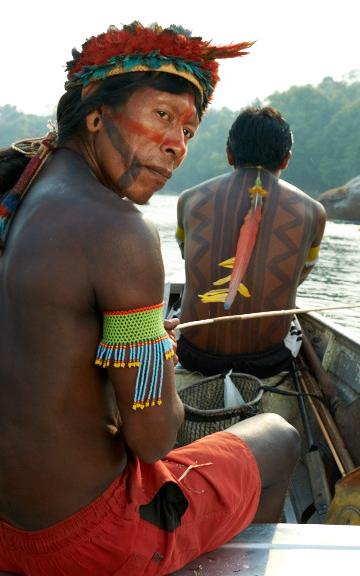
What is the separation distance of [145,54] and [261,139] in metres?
1.84

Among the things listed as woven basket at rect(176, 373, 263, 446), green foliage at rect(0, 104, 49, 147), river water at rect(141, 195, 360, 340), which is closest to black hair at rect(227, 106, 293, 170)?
woven basket at rect(176, 373, 263, 446)

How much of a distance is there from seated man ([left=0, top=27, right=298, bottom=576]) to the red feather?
4.78 feet

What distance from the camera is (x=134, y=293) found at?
129 centimetres

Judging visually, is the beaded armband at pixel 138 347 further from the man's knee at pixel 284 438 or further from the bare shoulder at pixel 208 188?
the bare shoulder at pixel 208 188

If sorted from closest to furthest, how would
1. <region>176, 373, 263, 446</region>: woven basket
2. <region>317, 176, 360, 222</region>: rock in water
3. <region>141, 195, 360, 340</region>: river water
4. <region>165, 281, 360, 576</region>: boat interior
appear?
<region>165, 281, 360, 576</region>: boat interior → <region>176, 373, 263, 446</region>: woven basket → <region>141, 195, 360, 340</region>: river water → <region>317, 176, 360, 222</region>: rock in water

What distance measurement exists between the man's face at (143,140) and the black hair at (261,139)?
170 centimetres

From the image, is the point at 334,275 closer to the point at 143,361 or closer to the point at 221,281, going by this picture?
the point at 221,281

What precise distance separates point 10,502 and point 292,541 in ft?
2.35

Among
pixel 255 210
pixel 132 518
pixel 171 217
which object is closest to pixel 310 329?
pixel 255 210

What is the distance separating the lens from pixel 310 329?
417 cm

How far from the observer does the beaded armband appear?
4.29 ft

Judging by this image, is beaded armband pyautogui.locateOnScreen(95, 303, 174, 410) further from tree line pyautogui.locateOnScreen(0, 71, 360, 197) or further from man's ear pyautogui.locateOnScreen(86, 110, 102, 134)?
tree line pyautogui.locateOnScreen(0, 71, 360, 197)

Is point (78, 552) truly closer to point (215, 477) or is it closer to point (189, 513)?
point (189, 513)

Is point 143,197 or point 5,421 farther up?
point 143,197
